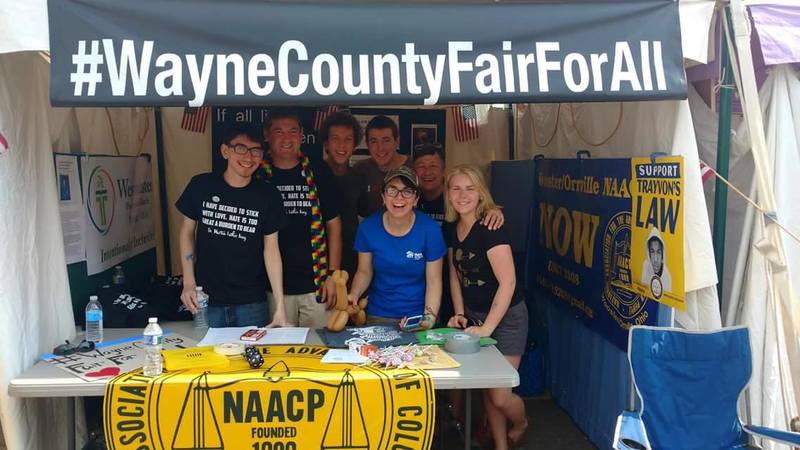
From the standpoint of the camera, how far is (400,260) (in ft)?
9.61

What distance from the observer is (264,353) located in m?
2.66

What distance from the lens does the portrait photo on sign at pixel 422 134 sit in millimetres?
5094

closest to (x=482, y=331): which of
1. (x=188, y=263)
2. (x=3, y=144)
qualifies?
(x=188, y=263)

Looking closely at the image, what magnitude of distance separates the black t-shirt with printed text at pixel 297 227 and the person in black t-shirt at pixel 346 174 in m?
0.58

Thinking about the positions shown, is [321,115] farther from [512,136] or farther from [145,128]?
[512,136]

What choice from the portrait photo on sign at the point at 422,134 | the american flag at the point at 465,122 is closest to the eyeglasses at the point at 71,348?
the portrait photo on sign at the point at 422,134

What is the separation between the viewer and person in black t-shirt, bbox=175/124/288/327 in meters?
2.91

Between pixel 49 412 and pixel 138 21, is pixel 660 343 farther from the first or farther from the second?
pixel 49 412

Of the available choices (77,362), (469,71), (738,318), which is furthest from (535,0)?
(77,362)

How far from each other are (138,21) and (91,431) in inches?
74.8

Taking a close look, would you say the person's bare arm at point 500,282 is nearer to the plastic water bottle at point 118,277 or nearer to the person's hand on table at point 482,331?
the person's hand on table at point 482,331

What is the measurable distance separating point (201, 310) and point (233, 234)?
1.44 ft

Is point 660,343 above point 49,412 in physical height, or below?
above

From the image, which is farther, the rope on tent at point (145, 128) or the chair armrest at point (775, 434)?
the rope on tent at point (145, 128)
